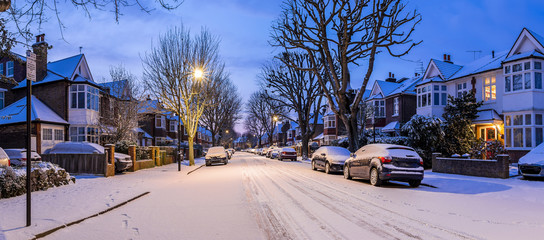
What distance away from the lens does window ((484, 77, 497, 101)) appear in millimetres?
24922

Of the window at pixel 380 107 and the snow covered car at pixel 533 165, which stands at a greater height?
the window at pixel 380 107

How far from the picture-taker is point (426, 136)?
855 inches

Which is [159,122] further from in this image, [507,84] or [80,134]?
[507,84]

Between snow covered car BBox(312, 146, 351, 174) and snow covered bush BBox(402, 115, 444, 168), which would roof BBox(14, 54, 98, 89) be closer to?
snow covered car BBox(312, 146, 351, 174)

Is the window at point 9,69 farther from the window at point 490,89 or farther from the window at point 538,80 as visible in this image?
the window at point 538,80

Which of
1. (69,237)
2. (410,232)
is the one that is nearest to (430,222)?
(410,232)

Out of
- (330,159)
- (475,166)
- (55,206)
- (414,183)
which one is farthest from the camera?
(330,159)

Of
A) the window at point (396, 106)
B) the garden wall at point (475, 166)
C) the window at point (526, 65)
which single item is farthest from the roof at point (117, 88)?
the window at point (526, 65)

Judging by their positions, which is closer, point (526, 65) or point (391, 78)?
point (526, 65)

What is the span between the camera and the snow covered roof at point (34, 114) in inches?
958

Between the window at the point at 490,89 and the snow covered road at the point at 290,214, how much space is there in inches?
574

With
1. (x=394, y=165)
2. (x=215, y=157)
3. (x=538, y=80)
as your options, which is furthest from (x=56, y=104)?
(x=538, y=80)

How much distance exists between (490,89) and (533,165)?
12.7 meters

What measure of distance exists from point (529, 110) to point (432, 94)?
797 cm
